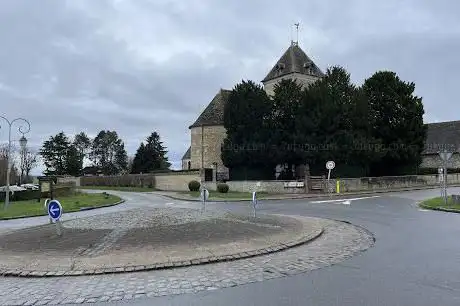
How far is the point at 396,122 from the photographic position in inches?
2037

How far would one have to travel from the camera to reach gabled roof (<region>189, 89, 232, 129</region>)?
66.3 m

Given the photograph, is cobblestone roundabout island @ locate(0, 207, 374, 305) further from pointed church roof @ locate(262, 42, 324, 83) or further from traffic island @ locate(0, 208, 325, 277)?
pointed church roof @ locate(262, 42, 324, 83)

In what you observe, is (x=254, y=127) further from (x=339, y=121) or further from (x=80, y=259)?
(x=80, y=259)

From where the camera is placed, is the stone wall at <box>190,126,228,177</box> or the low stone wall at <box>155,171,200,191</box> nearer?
the low stone wall at <box>155,171,200,191</box>

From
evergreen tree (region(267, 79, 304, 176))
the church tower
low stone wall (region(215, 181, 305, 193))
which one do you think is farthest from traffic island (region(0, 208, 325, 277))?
the church tower

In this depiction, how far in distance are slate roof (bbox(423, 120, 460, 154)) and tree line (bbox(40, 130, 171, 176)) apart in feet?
167

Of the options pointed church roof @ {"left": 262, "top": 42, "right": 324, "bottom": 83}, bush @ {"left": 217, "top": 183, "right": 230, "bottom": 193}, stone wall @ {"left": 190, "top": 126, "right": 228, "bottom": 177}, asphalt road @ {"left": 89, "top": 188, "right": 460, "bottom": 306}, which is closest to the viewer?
asphalt road @ {"left": 89, "top": 188, "right": 460, "bottom": 306}

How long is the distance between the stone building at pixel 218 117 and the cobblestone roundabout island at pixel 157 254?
152 feet

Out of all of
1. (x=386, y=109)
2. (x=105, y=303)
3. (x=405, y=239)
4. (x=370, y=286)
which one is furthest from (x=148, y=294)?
(x=386, y=109)

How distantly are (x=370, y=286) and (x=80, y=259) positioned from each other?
6062 mm

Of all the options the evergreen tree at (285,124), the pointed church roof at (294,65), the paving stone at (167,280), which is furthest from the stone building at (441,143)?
the paving stone at (167,280)

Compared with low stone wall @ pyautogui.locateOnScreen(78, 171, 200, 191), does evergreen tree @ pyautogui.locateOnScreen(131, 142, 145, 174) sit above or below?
above

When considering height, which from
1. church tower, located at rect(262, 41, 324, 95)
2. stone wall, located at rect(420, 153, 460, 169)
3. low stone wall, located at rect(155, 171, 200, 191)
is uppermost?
church tower, located at rect(262, 41, 324, 95)

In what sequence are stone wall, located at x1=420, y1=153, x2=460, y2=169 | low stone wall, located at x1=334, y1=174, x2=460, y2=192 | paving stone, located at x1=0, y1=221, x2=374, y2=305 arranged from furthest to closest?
1. stone wall, located at x1=420, y1=153, x2=460, y2=169
2. low stone wall, located at x1=334, y1=174, x2=460, y2=192
3. paving stone, located at x1=0, y1=221, x2=374, y2=305
